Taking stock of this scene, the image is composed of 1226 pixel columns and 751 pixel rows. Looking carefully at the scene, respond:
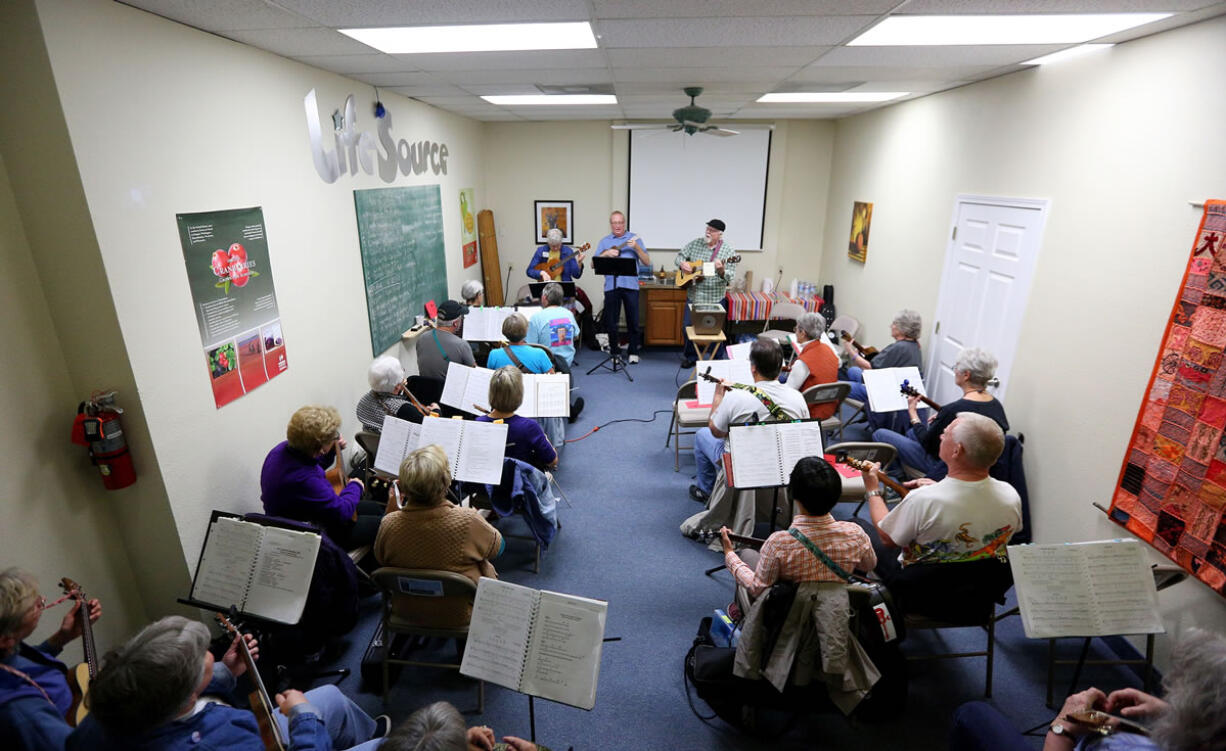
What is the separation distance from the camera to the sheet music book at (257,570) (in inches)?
87.3

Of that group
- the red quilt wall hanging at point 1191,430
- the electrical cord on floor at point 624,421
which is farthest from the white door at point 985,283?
the electrical cord on floor at point 624,421

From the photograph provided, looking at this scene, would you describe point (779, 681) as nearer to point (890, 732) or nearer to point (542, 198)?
point (890, 732)

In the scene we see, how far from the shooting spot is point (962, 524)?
239 cm

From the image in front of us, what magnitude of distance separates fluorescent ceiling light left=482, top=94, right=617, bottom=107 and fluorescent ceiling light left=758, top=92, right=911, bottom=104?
1464mm

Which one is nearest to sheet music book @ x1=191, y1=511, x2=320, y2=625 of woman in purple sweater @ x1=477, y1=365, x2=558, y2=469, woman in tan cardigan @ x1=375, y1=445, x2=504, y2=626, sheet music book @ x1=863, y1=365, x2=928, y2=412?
woman in tan cardigan @ x1=375, y1=445, x2=504, y2=626

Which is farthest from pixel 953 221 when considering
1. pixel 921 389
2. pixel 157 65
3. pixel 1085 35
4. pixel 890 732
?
pixel 157 65

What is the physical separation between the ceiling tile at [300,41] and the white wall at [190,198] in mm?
111

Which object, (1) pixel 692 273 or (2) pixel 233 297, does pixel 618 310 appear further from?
(2) pixel 233 297

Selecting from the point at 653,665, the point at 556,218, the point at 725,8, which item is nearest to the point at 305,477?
the point at 653,665

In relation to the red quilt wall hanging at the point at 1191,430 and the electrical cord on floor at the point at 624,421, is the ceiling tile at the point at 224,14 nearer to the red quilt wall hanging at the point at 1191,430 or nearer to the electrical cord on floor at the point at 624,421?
the electrical cord on floor at the point at 624,421

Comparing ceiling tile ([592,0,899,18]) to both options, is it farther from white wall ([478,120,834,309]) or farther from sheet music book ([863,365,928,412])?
white wall ([478,120,834,309])

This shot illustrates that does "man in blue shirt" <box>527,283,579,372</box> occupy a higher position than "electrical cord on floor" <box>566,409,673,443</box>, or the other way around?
"man in blue shirt" <box>527,283,579,372</box>

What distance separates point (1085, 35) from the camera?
112 inches

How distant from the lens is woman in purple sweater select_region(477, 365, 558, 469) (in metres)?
3.32
